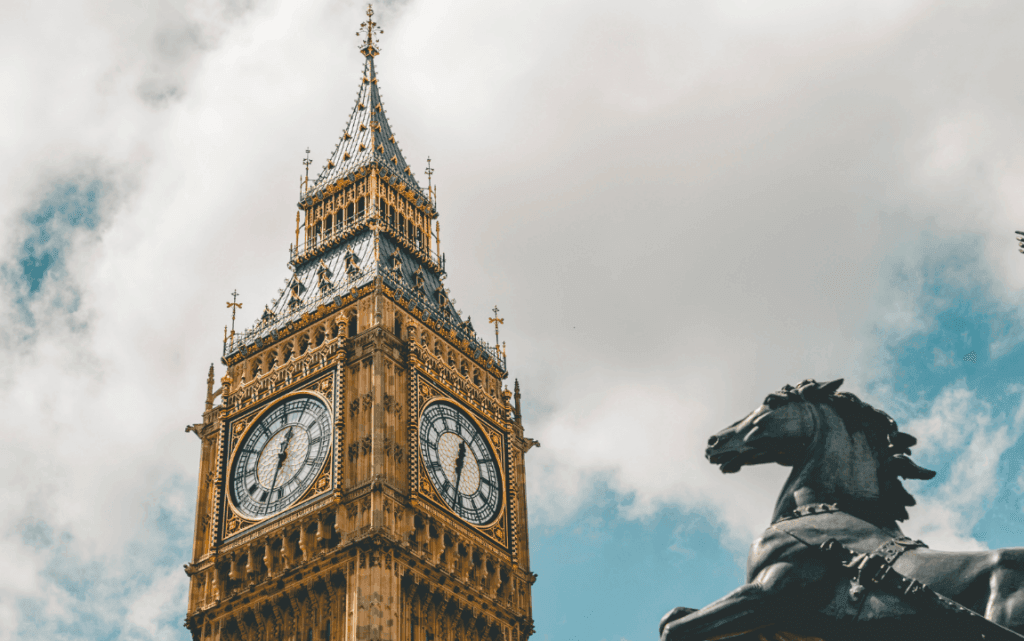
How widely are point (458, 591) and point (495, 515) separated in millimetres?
5779

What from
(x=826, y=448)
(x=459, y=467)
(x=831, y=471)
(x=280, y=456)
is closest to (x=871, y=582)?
(x=831, y=471)

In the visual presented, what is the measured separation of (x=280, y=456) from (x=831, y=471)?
51505mm

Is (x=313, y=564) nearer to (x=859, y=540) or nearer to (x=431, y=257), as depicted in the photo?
(x=431, y=257)

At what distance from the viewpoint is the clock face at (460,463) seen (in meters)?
64.4

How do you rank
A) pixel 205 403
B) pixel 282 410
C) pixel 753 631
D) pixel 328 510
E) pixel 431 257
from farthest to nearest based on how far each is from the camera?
pixel 431 257, pixel 205 403, pixel 282 410, pixel 328 510, pixel 753 631

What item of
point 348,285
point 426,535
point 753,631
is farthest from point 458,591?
point 753,631

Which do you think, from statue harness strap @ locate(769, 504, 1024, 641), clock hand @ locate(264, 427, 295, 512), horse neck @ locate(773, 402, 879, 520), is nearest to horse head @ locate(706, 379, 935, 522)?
horse neck @ locate(773, 402, 879, 520)

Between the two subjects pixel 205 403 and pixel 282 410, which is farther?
pixel 205 403

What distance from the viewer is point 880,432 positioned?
15.8 metres

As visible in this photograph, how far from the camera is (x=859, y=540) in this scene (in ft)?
47.9

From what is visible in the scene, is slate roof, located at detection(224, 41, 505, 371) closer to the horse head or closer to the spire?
the spire

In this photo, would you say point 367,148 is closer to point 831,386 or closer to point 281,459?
point 281,459

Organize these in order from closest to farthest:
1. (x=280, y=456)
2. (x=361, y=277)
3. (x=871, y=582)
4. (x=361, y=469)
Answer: (x=871, y=582) → (x=361, y=469) → (x=280, y=456) → (x=361, y=277)

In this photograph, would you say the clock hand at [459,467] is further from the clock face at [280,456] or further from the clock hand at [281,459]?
the clock hand at [281,459]
